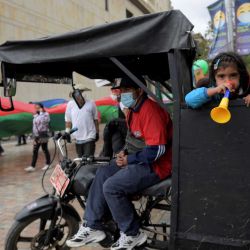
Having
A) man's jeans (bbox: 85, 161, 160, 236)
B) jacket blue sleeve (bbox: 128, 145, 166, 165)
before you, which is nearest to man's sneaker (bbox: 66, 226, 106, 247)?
man's jeans (bbox: 85, 161, 160, 236)

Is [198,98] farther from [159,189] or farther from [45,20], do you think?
[45,20]

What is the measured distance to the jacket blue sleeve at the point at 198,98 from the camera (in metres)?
2.99

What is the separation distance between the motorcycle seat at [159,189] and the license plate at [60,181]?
0.82 metres

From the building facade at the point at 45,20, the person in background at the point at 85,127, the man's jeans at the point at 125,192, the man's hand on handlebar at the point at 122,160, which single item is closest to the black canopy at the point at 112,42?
the man's hand on handlebar at the point at 122,160

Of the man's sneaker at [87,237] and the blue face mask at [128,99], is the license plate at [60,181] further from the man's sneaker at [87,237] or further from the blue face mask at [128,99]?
the blue face mask at [128,99]

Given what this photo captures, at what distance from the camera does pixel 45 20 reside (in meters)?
24.5

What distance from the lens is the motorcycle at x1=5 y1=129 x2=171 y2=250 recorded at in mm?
3879

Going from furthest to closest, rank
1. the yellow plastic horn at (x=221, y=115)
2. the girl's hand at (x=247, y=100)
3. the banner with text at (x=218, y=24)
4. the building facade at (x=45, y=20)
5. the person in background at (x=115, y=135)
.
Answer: the building facade at (x=45, y=20) < the banner with text at (x=218, y=24) < the person in background at (x=115, y=135) < the girl's hand at (x=247, y=100) < the yellow plastic horn at (x=221, y=115)

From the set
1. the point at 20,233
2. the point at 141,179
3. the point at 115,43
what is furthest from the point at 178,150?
the point at 20,233

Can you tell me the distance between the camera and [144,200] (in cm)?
415

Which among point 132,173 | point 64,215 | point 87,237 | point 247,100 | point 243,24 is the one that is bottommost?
point 87,237

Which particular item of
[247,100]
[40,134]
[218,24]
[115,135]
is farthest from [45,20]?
[247,100]

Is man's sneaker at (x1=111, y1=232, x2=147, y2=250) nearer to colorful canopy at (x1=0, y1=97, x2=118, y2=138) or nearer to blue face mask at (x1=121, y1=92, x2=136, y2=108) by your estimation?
blue face mask at (x1=121, y1=92, x2=136, y2=108)

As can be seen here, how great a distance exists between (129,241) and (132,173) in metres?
0.63
